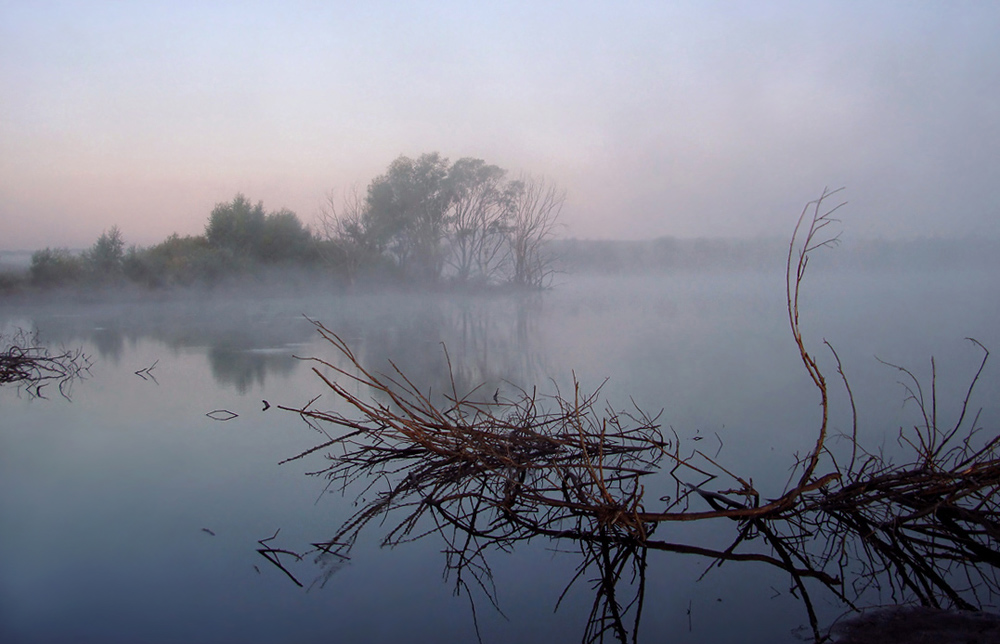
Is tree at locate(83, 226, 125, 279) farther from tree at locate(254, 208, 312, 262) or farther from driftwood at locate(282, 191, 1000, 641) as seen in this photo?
driftwood at locate(282, 191, 1000, 641)

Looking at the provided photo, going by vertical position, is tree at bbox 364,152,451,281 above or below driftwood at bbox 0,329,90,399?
above

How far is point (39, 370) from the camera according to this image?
17.2ft

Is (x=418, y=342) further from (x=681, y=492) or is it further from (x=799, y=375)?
(x=681, y=492)

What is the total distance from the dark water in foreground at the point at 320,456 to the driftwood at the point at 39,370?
17 cm

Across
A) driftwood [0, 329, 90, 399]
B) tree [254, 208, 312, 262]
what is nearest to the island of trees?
tree [254, 208, 312, 262]

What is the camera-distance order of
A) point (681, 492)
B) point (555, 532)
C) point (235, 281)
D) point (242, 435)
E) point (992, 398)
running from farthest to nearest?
point (235, 281) → point (992, 398) → point (242, 435) → point (681, 492) → point (555, 532)

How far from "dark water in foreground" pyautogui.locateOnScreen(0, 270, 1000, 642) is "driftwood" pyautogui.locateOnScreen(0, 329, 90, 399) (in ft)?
0.57

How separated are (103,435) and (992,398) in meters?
4.87

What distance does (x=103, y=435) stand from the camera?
3416 millimetres

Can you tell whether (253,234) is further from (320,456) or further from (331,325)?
(320,456)

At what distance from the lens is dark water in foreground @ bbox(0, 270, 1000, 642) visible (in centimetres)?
162

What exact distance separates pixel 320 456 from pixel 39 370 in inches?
142

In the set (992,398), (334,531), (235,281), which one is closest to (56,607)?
(334,531)

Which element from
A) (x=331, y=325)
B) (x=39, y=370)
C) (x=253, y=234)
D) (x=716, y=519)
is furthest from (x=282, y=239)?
(x=716, y=519)
